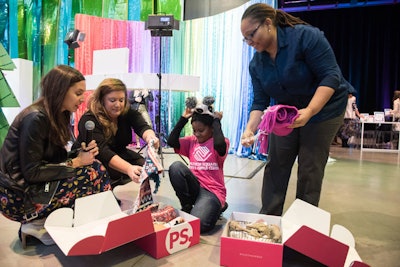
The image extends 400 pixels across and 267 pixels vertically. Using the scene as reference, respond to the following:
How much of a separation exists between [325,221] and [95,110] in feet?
4.24

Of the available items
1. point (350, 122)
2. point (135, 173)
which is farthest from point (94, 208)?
point (350, 122)

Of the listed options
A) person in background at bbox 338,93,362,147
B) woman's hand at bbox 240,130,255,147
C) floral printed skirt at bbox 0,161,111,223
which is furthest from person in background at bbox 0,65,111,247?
person in background at bbox 338,93,362,147

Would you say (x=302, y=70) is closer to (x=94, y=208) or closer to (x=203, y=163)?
(x=203, y=163)

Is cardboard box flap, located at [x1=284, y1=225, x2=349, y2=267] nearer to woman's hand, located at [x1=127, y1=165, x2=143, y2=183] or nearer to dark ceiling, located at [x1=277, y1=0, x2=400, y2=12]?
woman's hand, located at [x1=127, y1=165, x2=143, y2=183]

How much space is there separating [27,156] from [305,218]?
1202mm

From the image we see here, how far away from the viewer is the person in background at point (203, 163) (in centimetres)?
175

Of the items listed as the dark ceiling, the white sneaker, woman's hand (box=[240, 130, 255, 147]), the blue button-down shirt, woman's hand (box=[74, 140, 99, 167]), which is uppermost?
the dark ceiling

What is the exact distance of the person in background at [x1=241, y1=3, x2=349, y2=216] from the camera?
1.42 metres

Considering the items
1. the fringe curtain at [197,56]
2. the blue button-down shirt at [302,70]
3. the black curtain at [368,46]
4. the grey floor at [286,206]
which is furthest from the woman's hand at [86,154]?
the black curtain at [368,46]

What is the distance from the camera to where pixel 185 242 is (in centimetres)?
143

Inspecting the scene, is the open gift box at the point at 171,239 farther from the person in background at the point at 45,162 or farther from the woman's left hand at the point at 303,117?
the woman's left hand at the point at 303,117

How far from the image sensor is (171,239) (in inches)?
→ 54.2

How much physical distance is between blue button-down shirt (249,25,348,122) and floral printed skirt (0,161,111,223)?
944mm

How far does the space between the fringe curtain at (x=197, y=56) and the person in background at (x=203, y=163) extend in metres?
2.86
